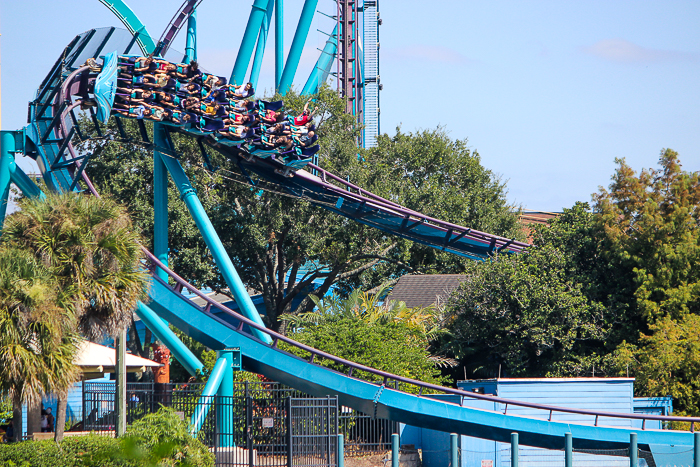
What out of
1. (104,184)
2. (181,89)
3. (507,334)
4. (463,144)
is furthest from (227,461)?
(463,144)

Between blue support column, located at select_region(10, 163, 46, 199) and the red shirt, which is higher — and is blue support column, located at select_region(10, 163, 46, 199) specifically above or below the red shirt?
below

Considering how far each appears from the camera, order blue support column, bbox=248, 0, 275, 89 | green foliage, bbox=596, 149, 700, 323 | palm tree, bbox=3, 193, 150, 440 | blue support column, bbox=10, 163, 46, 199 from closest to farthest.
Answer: palm tree, bbox=3, 193, 150, 440
blue support column, bbox=10, 163, 46, 199
green foliage, bbox=596, 149, 700, 323
blue support column, bbox=248, 0, 275, 89

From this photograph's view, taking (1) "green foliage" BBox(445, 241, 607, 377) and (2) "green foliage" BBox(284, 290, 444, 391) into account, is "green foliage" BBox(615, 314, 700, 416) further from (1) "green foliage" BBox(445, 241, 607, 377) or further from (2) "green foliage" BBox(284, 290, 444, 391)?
(2) "green foliage" BBox(284, 290, 444, 391)

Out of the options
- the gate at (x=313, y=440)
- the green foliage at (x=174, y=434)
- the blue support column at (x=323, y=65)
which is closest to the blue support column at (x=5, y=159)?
the green foliage at (x=174, y=434)

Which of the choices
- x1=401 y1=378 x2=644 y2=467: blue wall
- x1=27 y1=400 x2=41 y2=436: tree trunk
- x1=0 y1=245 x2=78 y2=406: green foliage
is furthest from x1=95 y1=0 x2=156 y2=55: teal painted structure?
x1=401 y1=378 x2=644 y2=467: blue wall

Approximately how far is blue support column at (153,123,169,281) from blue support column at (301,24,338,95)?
64.2 feet

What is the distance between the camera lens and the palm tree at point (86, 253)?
12203 mm

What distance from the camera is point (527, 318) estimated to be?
21.7 m

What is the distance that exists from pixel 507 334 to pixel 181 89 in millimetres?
11664

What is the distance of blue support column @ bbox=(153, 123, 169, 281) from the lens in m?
17.9

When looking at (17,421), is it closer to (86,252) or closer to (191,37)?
(86,252)

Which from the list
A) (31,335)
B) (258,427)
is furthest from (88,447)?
(258,427)

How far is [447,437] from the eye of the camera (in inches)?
683

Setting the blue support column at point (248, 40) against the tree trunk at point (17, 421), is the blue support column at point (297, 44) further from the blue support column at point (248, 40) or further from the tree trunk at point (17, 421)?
the tree trunk at point (17, 421)
